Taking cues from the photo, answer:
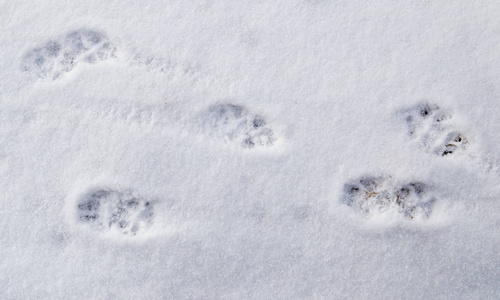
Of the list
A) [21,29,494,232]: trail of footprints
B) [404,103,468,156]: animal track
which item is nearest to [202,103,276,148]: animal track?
[21,29,494,232]: trail of footprints


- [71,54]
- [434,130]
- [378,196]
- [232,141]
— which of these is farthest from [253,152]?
[71,54]

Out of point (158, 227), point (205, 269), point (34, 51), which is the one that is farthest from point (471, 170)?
point (34, 51)

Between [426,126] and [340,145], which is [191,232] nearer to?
[340,145]

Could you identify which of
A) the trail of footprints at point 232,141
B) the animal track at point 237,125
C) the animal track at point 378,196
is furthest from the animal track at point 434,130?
the animal track at point 237,125

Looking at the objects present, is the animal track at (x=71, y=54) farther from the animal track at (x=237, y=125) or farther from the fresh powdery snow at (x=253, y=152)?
the animal track at (x=237, y=125)

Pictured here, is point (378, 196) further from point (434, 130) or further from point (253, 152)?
point (253, 152)

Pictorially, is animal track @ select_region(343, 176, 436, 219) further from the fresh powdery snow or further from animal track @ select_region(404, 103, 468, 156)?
animal track @ select_region(404, 103, 468, 156)

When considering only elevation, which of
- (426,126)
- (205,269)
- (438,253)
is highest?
(426,126)
